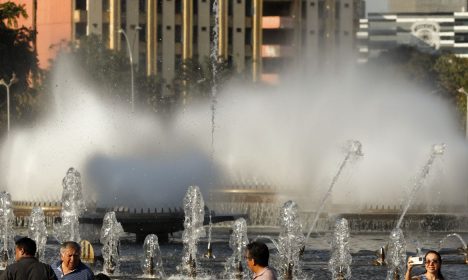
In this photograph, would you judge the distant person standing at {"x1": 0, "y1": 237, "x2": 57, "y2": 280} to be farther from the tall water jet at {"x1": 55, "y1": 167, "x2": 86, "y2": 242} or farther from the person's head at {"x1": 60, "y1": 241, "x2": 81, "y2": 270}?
the tall water jet at {"x1": 55, "y1": 167, "x2": 86, "y2": 242}

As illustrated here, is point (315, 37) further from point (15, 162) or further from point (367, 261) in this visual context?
point (367, 261)

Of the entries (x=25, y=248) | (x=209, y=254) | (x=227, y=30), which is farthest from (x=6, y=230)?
(x=227, y=30)

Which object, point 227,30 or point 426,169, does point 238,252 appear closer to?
point 426,169

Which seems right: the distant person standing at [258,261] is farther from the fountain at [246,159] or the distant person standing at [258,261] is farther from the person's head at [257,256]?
the fountain at [246,159]

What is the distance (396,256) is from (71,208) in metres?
11.8

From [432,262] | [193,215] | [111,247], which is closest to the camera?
[432,262]

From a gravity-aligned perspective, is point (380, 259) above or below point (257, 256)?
below

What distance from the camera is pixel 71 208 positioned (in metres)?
38.2

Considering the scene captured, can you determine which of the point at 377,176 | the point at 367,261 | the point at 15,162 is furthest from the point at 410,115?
the point at 367,261

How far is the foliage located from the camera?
309ft

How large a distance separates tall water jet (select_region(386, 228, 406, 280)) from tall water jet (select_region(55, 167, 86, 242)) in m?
8.82

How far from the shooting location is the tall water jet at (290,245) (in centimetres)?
2856

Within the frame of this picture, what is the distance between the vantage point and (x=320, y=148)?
56219 millimetres

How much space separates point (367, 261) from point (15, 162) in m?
20.0
